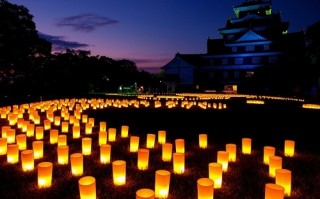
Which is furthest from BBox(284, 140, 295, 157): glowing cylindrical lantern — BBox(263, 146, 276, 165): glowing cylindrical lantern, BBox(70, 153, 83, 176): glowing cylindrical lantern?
BBox(70, 153, 83, 176): glowing cylindrical lantern

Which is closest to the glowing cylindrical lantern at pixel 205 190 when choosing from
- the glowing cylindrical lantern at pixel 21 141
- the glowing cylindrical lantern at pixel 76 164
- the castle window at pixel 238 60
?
the glowing cylindrical lantern at pixel 76 164

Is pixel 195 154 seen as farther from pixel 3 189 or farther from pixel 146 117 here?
pixel 146 117

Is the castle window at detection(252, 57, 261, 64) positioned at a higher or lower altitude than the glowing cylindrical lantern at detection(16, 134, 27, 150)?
higher

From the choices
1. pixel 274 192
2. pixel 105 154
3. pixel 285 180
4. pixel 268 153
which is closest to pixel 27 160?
pixel 105 154

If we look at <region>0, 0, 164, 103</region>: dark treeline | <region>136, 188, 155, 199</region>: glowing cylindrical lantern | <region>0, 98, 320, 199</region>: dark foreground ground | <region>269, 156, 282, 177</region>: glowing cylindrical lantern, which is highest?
<region>0, 0, 164, 103</region>: dark treeline

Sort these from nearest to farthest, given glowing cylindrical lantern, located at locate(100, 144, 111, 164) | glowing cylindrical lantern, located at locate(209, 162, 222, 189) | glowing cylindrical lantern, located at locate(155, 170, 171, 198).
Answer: glowing cylindrical lantern, located at locate(155, 170, 171, 198) → glowing cylindrical lantern, located at locate(209, 162, 222, 189) → glowing cylindrical lantern, located at locate(100, 144, 111, 164)

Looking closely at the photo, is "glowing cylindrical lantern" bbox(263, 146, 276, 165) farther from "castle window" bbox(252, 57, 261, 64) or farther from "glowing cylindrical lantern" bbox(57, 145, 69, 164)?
"castle window" bbox(252, 57, 261, 64)

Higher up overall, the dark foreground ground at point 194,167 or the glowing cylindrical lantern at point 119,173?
the glowing cylindrical lantern at point 119,173

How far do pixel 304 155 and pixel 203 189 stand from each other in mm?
3201

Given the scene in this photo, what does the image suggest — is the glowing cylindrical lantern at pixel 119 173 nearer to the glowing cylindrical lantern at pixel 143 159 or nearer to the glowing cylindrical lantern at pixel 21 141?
the glowing cylindrical lantern at pixel 143 159

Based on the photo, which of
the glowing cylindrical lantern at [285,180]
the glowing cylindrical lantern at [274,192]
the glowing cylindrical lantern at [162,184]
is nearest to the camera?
the glowing cylindrical lantern at [274,192]

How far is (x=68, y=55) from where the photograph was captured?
34312 mm

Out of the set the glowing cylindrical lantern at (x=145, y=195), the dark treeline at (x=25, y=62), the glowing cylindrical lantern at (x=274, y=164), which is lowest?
the glowing cylindrical lantern at (x=274, y=164)

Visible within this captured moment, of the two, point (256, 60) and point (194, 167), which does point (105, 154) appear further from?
point (256, 60)
